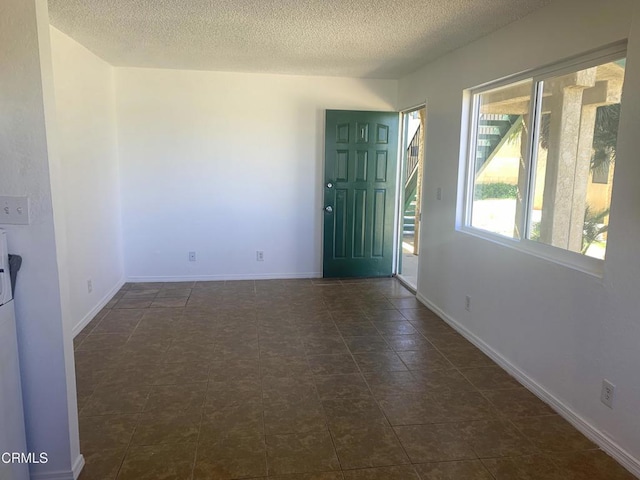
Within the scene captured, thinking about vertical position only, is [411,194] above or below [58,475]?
above

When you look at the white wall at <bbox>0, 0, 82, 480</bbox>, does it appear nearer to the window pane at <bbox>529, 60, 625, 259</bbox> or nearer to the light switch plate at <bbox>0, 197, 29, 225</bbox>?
the light switch plate at <bbox>0, 197, 29, 225</bbox>

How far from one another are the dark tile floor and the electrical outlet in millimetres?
236

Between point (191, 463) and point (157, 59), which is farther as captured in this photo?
point (157, 59)

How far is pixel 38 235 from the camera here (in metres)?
1.83

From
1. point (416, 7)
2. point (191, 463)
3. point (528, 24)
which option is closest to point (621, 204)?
point (528, 24)

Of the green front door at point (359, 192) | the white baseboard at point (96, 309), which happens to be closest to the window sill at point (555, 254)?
the green front door at point (359, 192)

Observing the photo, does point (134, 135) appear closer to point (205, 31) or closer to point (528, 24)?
point (205, 31)

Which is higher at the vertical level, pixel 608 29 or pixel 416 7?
pixel 416 7

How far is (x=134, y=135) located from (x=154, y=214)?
2.83 ft

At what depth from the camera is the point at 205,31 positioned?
3.46 meters

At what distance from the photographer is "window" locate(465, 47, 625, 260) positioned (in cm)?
246

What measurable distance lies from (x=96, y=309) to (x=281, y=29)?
2841 mm

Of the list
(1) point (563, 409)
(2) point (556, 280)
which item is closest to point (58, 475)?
(1) point (563, 409)

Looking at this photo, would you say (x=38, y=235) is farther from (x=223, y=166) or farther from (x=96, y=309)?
(x=223, y=166)
